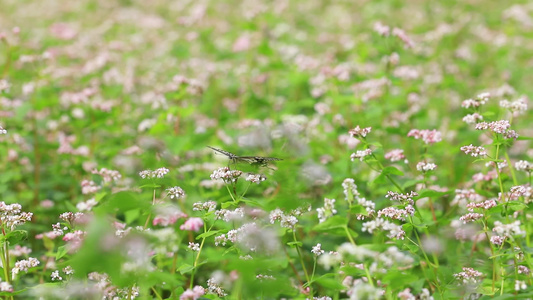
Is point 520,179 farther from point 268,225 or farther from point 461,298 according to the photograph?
point 268,225

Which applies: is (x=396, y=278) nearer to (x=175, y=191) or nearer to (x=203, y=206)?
(x=203, y=206)

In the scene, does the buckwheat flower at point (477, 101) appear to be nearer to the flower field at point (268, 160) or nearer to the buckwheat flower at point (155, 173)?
the flower field at point (268, 160)

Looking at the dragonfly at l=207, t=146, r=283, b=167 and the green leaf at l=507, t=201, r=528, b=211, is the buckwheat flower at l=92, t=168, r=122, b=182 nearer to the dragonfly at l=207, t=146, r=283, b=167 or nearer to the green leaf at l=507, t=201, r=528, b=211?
the dragonfly at l=207, t=146, r=283, b=167

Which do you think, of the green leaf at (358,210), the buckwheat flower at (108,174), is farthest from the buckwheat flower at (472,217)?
the buckwheat flower at (108,174)

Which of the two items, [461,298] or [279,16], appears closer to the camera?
[461,298]

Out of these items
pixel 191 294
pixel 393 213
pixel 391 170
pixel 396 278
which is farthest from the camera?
pixel 391 170

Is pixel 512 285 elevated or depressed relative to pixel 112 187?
elevated

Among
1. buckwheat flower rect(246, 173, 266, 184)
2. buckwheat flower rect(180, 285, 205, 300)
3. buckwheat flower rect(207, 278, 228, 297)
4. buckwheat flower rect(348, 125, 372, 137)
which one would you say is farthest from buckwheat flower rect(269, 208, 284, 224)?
buckwheat flower rect(348, 125, 372, 137)

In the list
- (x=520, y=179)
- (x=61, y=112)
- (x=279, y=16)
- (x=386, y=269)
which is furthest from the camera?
(x=279, y=16)

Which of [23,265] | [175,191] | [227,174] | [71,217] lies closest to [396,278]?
[227,174]

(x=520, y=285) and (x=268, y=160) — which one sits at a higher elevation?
(x=268, y=160)

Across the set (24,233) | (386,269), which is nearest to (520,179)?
(386,269)
